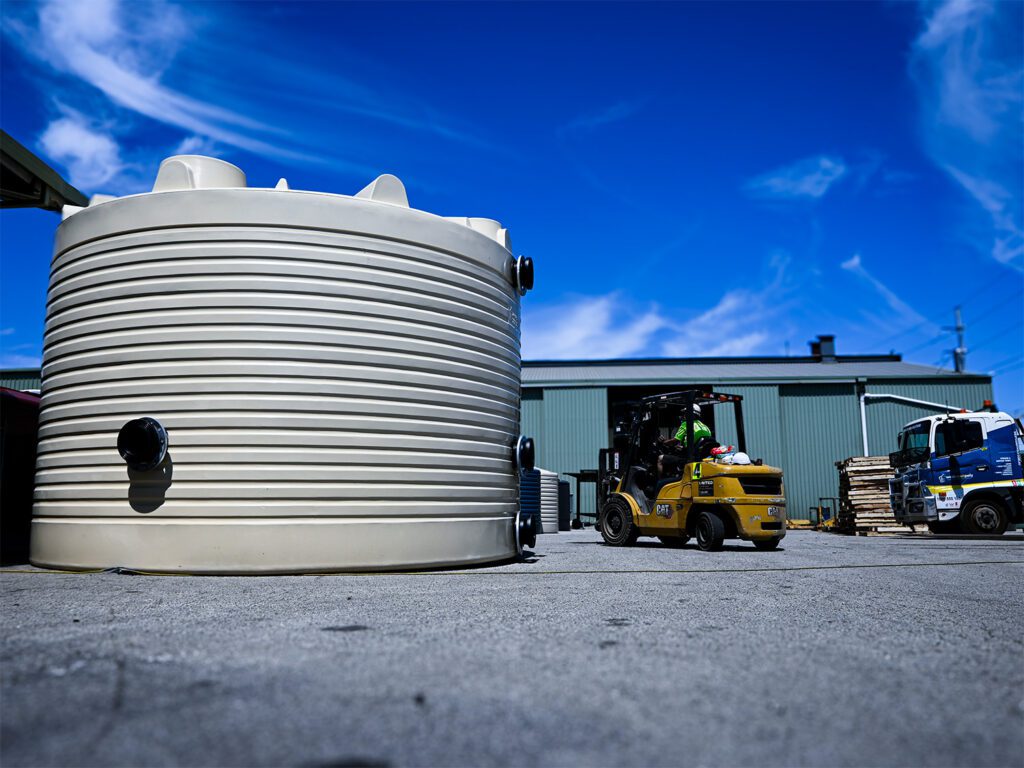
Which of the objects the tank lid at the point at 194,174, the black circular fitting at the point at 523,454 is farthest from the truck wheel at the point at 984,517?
the tank lid at the point at 194,174

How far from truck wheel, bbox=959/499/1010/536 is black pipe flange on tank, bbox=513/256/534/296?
11589mm

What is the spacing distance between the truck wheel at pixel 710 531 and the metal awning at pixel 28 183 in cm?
850

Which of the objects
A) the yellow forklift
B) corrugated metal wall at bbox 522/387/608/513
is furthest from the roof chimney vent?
the yellow forklift

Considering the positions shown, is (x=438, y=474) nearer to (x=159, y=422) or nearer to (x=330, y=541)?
(x=330, y=541)

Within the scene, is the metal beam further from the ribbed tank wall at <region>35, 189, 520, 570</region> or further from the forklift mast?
the ribbed tank wall at <region>35, 189, 520, 570</region>

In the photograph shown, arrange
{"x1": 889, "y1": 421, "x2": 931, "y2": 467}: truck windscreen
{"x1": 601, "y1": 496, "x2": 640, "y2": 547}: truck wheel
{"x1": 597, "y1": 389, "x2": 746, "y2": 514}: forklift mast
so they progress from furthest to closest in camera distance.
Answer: {"x1": 889, "y1": 421, "x2": 931, "y2": 467}: truck windscreen
{"x1": 601, "y1": 496, "x2": 640, "y2": 547}: truck wheel
{"x1": 597, "y1": 389, "x2": 746, "y2": 514}: forklift mast

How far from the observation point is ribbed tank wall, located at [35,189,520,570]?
6.50 metres

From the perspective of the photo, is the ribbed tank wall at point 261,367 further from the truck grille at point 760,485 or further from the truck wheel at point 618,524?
the truck wheel at point 618,524

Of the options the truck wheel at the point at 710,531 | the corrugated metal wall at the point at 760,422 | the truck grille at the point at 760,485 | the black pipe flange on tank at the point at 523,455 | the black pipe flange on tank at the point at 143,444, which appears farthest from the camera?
the corrugated metal wall at the point at 760,422

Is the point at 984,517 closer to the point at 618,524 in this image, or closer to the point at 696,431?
the point at 696,431

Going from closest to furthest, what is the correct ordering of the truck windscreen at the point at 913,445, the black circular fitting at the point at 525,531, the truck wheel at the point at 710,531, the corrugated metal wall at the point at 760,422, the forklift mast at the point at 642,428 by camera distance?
→ the black circular fitting at the point at 525,531 → the truck wheel at the point at 710,531 → the forklift mast at the point at 642,428 → the truck windscreen at the point at 913,445 → the corrugated metal wall at the point at 760,422

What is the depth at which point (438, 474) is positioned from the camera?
7.18 m

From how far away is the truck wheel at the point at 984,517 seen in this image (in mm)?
15188

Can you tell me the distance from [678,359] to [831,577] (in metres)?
28.9
